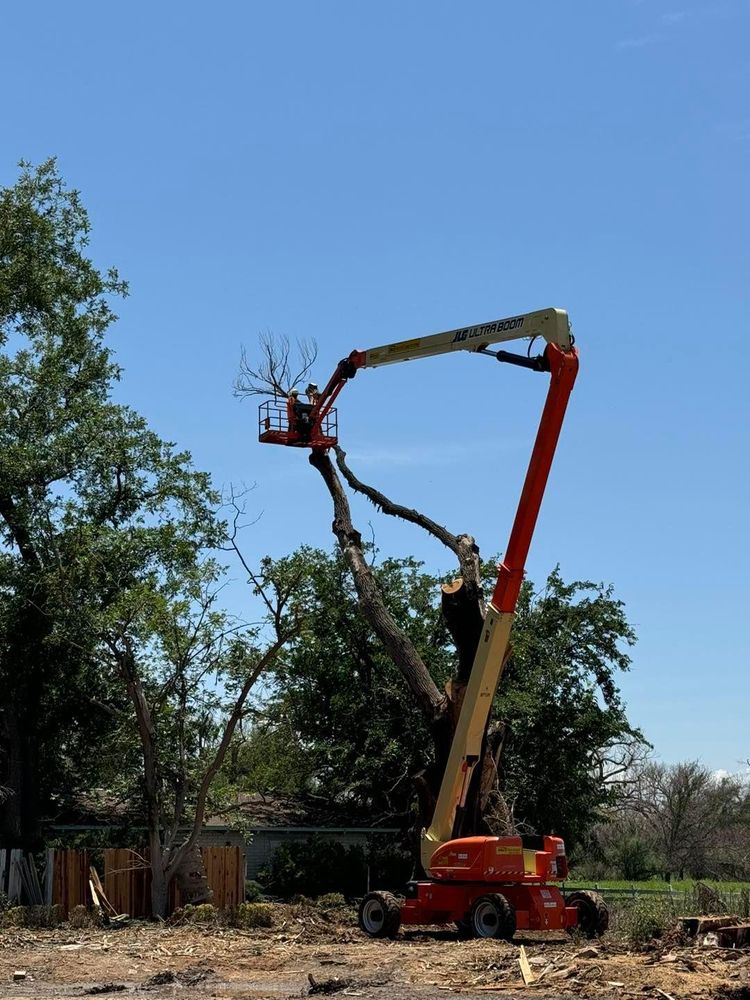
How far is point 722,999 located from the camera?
1262 centimetres

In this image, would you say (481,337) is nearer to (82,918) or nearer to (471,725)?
(471,725)

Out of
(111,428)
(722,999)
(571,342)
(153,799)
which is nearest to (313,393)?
(571,342)

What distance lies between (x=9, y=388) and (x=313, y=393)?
12614 mm

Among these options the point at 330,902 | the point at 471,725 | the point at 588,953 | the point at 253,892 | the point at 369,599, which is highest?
the point at 369,599

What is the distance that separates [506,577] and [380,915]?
5.59 m

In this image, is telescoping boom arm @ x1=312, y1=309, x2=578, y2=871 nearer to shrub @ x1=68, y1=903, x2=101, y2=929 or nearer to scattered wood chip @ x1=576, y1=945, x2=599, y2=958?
scattered wood chip @ x1=576, y1=945, x2=599, y2=958

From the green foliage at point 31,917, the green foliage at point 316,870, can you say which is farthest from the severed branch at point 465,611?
the green foliage at point 316,870

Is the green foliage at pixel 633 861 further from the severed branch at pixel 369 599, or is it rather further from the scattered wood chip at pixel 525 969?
the scattered wood chip at pixel 525 969

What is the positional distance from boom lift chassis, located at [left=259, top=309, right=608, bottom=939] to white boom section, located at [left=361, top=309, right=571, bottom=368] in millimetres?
21

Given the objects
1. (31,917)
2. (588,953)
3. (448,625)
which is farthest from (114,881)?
(588,953)

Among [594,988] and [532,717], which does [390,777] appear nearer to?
[532,717]

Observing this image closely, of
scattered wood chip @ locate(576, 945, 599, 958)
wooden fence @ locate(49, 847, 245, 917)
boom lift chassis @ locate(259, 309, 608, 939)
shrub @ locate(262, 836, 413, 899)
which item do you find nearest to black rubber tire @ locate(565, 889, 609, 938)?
boom lift chassis @ locate(259, 309, 608, 939)

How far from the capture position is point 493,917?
60.0 feet

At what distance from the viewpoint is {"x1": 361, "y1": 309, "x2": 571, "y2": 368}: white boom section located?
761 inches
